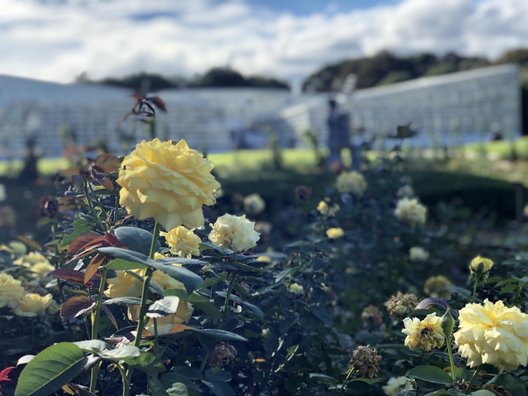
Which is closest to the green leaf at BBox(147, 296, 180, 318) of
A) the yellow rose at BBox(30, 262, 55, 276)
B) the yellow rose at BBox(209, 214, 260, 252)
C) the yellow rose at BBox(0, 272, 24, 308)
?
the yellow rose at BBox(209, 214, 260, 252)

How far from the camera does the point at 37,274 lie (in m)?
1.90

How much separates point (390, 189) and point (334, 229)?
0.64m

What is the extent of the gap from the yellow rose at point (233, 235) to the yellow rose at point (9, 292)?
1.44 ft

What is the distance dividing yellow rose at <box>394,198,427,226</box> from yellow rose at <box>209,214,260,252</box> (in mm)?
1719

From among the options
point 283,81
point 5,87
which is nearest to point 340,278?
point 5,87

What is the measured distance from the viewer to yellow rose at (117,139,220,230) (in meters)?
1.00

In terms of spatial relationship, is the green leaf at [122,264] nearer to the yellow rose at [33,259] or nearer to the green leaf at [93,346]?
the green leaf at [93,346]

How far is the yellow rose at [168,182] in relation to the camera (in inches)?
39.4

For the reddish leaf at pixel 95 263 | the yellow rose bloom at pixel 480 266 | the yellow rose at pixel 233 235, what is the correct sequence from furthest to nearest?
1. the yellow rose bloom at pixel 480 266
2. the yellow rose at pixel 233 235
3. the reddish leaf at pixel 95 263

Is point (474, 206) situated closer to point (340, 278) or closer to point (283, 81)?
point (340, 278)

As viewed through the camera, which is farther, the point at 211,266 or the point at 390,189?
the point at 390,189

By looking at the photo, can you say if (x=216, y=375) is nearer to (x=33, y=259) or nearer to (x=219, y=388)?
(x=219, y=388)

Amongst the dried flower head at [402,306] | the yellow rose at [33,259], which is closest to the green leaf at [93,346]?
the dried flower head at [402,306]

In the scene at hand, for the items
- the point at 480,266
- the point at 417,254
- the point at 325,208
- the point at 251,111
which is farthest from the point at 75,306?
the point at 251,111
